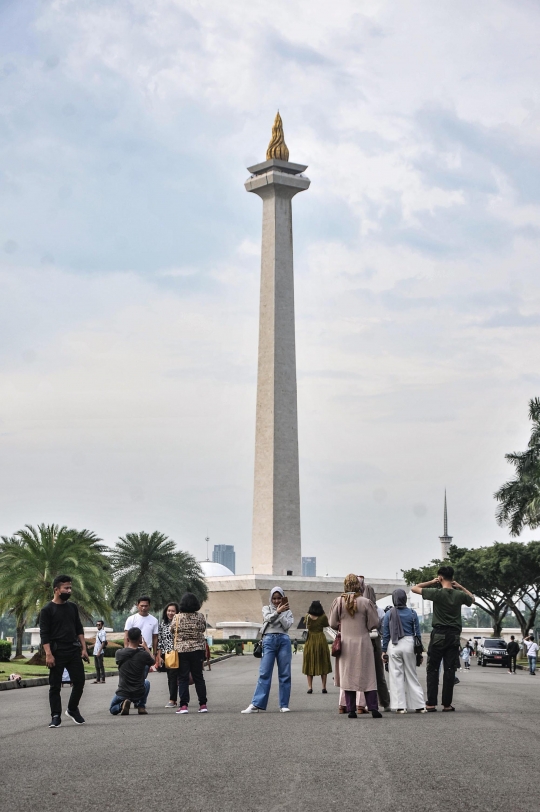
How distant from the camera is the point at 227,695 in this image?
2003 centimetres

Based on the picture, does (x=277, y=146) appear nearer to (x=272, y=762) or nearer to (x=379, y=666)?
(x=379, y=666)

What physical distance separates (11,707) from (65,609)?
5200 mm

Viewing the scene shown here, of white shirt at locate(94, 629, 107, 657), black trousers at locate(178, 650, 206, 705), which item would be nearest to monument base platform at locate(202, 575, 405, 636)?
white shirt at locate(94, 629, 107, 657)

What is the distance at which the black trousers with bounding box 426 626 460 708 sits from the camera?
14.7m

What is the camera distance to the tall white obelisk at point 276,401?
77438mm

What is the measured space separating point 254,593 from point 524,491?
30.2 metres

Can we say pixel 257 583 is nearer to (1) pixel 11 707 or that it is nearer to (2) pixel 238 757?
(1) pixel 11 707

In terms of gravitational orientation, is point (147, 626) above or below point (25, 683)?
above

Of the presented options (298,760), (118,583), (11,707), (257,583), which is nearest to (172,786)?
(298,760)

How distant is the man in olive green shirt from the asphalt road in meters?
0.63

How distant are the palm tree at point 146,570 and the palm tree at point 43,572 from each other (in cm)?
1315

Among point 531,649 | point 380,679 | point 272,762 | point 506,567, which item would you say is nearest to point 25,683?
point 380,679

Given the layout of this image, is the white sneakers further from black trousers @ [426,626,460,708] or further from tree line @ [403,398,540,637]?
tree line @ [403,398,540,637]

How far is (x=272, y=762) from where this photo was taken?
9.10m
